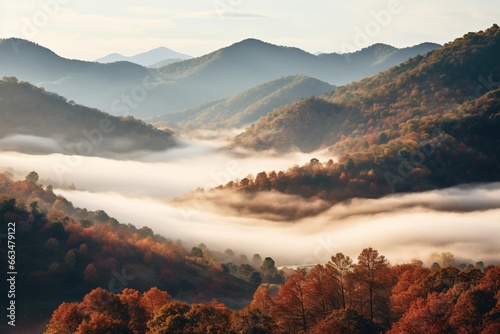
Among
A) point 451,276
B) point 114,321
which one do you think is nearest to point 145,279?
point 114,321

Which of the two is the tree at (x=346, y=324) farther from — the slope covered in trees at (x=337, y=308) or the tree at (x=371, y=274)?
the tree at (x=371, y=274)

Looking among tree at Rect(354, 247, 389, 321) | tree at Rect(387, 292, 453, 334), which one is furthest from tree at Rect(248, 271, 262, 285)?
tree at Rect(387, 292, 453, 334)

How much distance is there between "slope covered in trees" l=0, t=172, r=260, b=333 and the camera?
14075cm

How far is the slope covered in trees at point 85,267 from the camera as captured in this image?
462 feet

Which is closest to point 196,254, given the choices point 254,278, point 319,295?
point 254,278

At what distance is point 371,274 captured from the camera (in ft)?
310

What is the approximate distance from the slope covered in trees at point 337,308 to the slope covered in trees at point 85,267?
41050 millimetres

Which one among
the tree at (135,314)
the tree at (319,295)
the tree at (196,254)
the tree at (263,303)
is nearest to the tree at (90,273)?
the tree at (196,254)

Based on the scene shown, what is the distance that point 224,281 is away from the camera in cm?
17275

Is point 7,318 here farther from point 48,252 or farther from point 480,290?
point 480,290

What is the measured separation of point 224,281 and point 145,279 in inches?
890

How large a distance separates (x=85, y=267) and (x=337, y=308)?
80.3 m

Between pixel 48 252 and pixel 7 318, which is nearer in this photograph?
pixel 7 318

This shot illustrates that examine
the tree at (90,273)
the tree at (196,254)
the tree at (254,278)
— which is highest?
the tree at (196,254)
